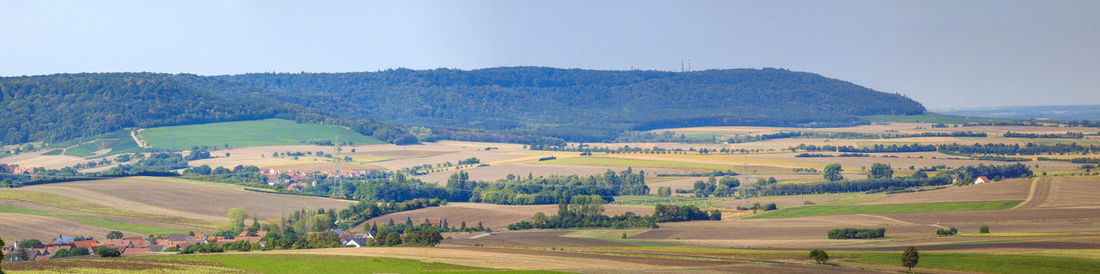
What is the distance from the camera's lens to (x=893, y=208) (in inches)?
3209

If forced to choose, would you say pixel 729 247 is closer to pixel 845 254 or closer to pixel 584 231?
pixel 845 254

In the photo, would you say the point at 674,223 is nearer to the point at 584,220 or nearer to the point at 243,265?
the point at 584,220

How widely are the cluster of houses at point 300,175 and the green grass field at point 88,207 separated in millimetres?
26416

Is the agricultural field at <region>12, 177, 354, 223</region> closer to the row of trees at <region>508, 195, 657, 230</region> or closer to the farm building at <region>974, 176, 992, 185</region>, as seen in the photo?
the row of trees at <region>508, 195, 657, 230</region>

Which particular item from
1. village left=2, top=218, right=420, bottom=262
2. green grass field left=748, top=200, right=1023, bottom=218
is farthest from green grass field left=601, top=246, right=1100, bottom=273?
village left=2, top=218, right=420, bottom=262

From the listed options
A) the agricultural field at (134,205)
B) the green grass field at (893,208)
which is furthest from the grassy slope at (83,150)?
the green grass field at (893,208)

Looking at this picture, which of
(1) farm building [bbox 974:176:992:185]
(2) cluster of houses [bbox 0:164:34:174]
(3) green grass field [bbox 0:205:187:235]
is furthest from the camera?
(2) cluster of houses [bbox 0:164:34:174]

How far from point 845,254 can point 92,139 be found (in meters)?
136

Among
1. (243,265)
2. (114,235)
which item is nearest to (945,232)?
(243,265)

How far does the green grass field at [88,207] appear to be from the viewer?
83.9 m

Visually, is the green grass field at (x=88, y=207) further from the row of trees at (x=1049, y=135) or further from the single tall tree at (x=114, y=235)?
the row of trees at (x=1049, y=135)

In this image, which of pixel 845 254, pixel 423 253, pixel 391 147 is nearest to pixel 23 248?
pixel 423 253

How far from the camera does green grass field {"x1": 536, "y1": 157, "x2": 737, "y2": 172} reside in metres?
126

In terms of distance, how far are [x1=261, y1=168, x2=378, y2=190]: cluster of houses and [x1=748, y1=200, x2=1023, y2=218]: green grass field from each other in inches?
2093
